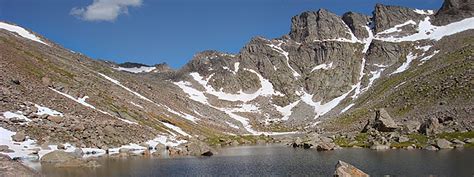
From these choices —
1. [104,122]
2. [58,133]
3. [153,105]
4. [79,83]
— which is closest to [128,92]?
[153,105]

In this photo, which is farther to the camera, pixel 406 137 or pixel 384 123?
pixel 384 123

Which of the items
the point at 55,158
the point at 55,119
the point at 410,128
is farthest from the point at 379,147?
the point at 55,119

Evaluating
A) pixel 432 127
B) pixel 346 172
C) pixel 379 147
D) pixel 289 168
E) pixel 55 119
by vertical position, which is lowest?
pixel 346 172

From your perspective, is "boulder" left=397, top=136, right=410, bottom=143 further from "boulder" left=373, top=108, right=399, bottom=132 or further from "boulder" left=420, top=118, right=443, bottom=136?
"boulder" left=373, top=108, right=399, bottom=132

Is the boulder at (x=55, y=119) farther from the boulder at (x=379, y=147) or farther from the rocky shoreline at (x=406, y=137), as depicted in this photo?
the boulder at (x=379, y=147)

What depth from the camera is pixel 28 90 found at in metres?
101

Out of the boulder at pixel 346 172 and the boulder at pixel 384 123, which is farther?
the boulder at pixel 384 123

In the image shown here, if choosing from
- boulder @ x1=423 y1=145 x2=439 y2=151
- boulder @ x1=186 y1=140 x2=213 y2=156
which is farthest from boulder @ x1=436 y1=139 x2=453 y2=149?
boulder @ x1=186 y1=140 x2=213 y2=156

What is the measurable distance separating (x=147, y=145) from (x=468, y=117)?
76742 millimetres

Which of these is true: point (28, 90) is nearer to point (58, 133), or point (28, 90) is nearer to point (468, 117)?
point (58, 133)

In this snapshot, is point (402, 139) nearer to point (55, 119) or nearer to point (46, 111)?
point (55, 119)

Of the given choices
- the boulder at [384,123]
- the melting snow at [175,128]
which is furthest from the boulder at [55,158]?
the boulder at [384,123]

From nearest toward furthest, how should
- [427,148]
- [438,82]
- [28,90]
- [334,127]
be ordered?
1. [427,148]
2. [28,90]
3. [438,82]
4. [334,127]

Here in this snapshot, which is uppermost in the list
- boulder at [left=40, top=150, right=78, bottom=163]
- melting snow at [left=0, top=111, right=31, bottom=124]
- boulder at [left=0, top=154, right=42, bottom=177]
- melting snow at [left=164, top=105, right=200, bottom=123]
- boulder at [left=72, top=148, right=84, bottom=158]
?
melting snow at [left=164, top=105, right=200, bottom=123]
